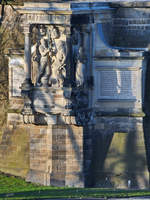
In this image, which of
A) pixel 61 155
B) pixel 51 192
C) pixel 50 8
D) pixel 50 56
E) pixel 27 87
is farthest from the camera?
pixel 61 155

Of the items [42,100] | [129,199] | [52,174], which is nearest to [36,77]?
[42,100]

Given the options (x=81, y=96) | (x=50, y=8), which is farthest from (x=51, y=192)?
(x=50, y=8)

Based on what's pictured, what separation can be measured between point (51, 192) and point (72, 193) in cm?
57

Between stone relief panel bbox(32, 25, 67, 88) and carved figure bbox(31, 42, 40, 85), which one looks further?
carved figure bbox(31, 42, 40, 85)

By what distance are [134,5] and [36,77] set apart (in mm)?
3782

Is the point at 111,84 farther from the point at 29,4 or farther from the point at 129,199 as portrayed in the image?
the point at 129,199

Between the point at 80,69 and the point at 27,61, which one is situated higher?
the point at 27,61

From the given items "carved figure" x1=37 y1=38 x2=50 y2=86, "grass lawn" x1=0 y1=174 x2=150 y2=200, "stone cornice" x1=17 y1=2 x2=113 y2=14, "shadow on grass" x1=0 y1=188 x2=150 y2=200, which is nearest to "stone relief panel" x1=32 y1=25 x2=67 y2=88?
"carved figure" x1=37 y1=38 x2=50 y2=86

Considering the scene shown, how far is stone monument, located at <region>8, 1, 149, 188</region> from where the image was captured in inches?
1174

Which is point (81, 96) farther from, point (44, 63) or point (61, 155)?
point (61, 155)

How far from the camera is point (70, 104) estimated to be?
29.8m

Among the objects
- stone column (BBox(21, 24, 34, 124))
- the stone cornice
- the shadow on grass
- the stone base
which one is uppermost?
the stone cornice

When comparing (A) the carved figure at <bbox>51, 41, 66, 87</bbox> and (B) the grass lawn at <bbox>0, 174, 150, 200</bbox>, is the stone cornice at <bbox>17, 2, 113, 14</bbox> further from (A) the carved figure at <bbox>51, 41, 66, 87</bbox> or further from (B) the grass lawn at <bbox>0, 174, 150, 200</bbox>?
(B) the grass lawn at <bbox>0, 174, 150, 200</bbox>

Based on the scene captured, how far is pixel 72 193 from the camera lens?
2808 cm
